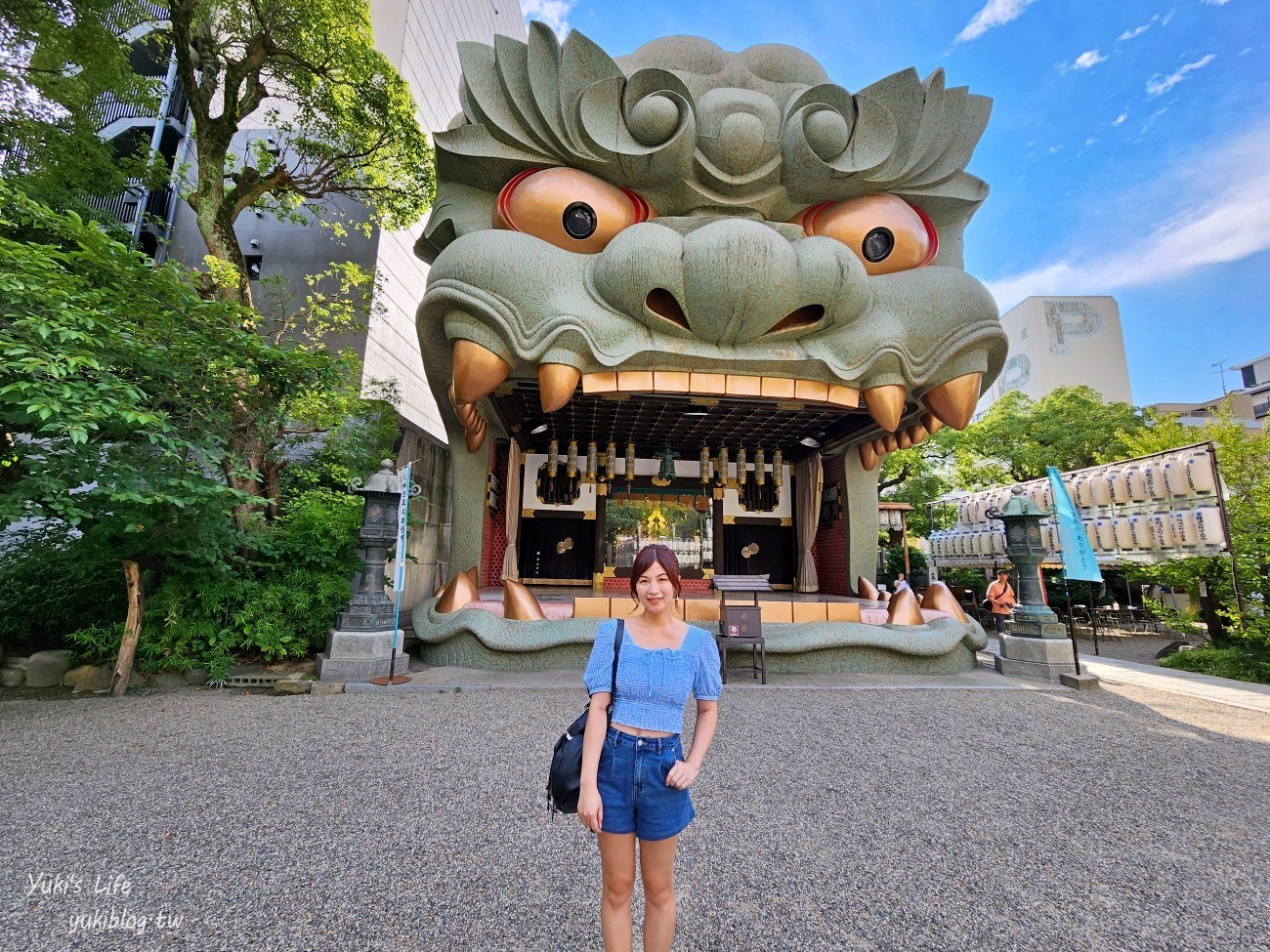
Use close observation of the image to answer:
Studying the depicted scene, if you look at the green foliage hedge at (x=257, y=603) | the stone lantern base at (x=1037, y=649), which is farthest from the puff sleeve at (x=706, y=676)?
the stone lantern base at (x=1037, y=649)

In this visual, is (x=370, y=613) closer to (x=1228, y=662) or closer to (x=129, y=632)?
(x=129, y=632)

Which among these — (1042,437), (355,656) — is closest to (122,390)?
(355,656)

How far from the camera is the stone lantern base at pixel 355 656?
6.26m

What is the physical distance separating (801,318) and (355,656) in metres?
7.00

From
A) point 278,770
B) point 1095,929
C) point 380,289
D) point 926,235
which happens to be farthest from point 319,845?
point 380,289

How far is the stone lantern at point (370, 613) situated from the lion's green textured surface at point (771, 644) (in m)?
0.66

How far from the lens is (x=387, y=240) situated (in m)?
11.9

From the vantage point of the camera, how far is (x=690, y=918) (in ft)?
7.18

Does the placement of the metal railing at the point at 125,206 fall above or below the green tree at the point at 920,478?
above

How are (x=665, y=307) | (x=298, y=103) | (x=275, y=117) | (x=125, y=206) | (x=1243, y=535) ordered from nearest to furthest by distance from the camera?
(x=665, y=307) < (x=1243, y=535) < (x=298, y=103) < (x=275, y=117) < (x=125, y=206)

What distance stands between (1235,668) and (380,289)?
53.1 ft

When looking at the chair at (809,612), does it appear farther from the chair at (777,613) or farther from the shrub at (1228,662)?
the shrub at (1228,662)

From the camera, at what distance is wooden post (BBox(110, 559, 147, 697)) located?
585 centimetres

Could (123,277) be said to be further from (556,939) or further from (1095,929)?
(1095,929)
